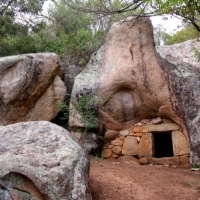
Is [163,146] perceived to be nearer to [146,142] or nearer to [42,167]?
[146,142]

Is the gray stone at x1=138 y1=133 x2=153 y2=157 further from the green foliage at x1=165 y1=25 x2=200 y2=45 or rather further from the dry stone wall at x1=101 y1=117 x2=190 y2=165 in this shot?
the green foliage at x1=165 y1=25 x2=200 y2=45

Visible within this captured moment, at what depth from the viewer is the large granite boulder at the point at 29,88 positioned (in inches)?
330

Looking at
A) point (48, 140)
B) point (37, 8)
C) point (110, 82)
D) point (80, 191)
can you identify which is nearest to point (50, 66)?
point (110, 82)

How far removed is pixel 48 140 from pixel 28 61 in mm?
4597

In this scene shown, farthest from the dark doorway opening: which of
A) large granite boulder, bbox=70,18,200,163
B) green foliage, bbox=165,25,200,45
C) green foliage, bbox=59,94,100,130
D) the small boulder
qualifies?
green foliage, bbox=165,25,200,45

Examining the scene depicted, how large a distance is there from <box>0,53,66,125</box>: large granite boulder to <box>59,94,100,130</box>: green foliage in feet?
2.40

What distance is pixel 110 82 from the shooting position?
8.48 meters

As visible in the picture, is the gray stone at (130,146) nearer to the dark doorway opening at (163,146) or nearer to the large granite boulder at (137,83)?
the large granite boulder at (137,83)

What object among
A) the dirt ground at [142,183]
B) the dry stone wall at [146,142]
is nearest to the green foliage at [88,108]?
the dry stone wall at [146,142]

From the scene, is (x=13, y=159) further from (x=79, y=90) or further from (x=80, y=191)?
(x=79, y=90)

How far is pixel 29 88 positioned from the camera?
8586 mm

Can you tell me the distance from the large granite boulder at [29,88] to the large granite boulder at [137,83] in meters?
0.71

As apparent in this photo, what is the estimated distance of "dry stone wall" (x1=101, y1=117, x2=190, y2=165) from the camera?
8.13 meters

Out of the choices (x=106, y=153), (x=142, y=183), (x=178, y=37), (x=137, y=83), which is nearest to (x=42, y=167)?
(x=142, y=183)
